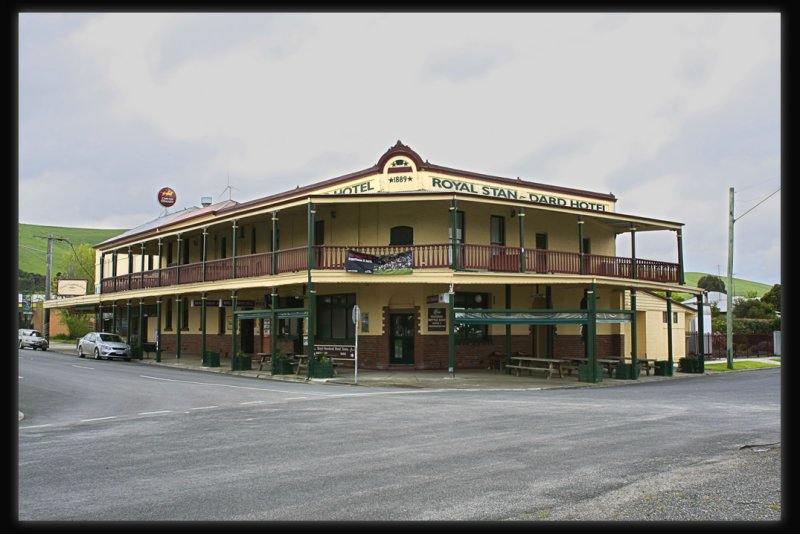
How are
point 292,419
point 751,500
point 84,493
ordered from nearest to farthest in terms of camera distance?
point 751,500, point 84,493, point 292,419

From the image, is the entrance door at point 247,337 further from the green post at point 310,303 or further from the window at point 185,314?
the green post at point 310,303

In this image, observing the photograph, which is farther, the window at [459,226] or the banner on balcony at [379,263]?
the window at [459,226]

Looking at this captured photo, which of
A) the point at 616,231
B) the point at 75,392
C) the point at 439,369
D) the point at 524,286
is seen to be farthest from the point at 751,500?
the point at 616,231

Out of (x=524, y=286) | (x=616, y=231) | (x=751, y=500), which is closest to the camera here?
(x=751, y=500)

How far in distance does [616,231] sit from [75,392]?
25696mm

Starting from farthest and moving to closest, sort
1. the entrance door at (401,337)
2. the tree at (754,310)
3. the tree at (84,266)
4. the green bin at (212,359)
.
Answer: the tree at (84,266) → the tree at (754,310) → the green bin at (212,359) → the entrance door at (401,337)

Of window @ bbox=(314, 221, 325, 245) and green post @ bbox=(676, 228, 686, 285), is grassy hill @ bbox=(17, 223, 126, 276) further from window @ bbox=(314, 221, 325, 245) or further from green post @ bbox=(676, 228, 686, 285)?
green post @ bbox=(676, 228, 686, 285)

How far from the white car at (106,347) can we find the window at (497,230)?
2077cm

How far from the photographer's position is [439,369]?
95.1ft

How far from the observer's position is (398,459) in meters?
9.95

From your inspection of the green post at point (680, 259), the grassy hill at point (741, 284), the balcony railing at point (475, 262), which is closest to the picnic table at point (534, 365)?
the balcony railing at point (475, 262)

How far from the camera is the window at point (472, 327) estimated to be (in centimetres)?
2980

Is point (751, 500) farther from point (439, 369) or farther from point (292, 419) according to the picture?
point (439, 369)

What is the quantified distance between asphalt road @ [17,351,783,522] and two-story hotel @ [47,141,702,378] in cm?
821
